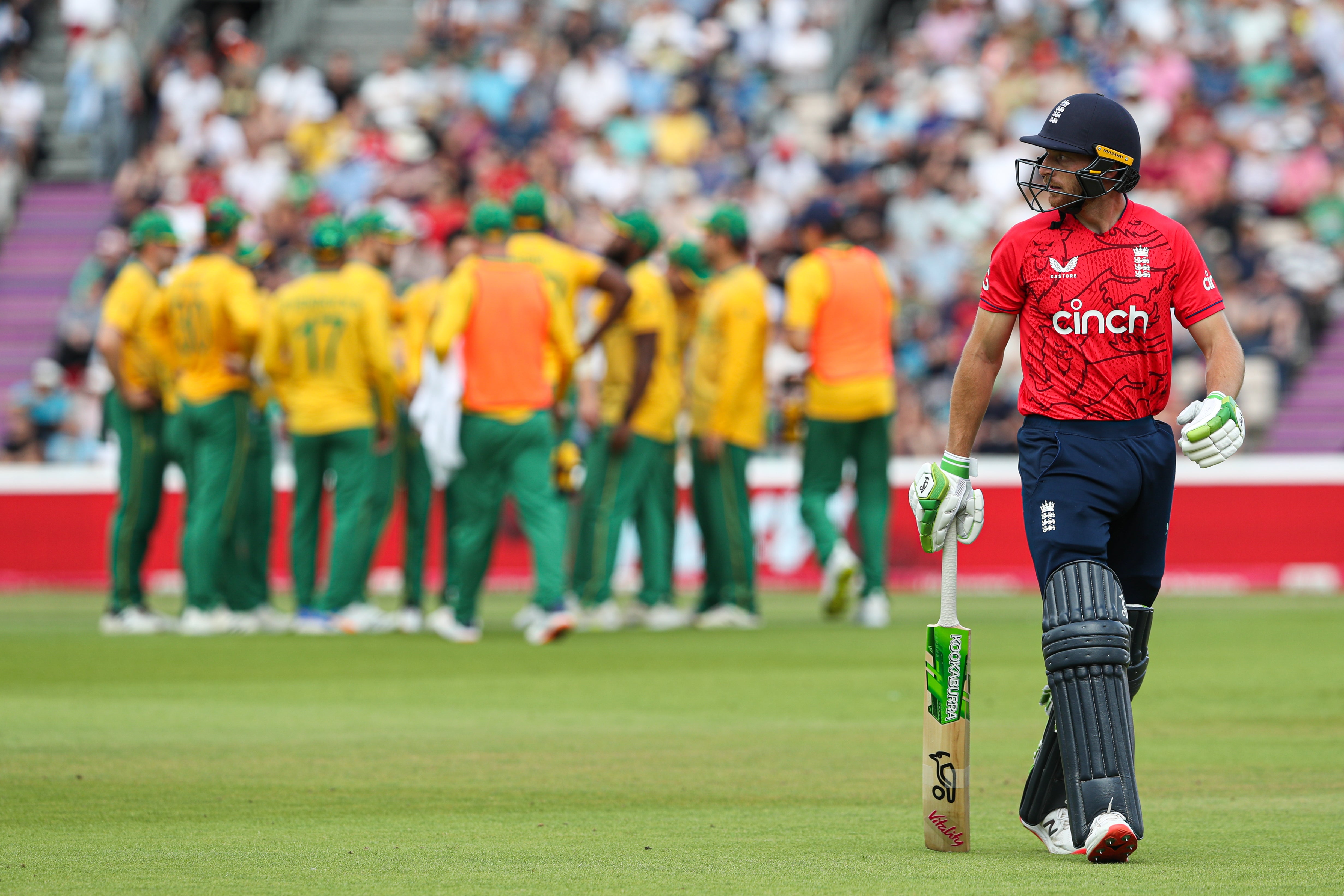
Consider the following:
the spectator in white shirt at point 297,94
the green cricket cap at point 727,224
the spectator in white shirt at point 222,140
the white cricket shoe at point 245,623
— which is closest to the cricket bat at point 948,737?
the green cricket cap at point 727,224

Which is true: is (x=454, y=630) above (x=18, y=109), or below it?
below

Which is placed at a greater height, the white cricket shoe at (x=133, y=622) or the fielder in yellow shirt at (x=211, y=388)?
the fielder in yellow shirt at (x=211, y=388)

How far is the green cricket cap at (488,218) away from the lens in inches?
486

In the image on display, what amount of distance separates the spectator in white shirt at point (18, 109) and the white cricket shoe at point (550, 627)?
652 inches

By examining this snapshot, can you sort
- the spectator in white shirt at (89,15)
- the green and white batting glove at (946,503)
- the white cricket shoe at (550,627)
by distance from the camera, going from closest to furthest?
1. the green and white batting glove at (946,503)
2. the white cricket shoe at (550,627)
3. the spectator in white shirt at (89,15)

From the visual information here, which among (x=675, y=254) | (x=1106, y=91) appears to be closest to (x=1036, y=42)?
(x=1106, y=91)

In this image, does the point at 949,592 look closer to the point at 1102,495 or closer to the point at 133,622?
the point at 1102,495

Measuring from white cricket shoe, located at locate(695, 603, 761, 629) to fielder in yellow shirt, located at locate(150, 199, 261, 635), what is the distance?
139 inches

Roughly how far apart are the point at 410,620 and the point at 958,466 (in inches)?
343

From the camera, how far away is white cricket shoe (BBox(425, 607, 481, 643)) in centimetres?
1276

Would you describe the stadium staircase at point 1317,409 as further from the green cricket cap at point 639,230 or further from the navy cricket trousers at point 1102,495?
the navy cricket trousers at point 1102,495

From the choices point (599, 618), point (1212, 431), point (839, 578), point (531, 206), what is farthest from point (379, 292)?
point (1212, 431)

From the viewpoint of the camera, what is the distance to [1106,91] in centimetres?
2400

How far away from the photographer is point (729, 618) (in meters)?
14.3
